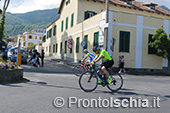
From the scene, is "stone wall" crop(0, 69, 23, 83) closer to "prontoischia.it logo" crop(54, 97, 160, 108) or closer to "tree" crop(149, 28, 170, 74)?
"prontoischia.it logo" crop(54, 97, 160, 108)

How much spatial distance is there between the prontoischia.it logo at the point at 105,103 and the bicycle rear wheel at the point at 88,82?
1.18 metres

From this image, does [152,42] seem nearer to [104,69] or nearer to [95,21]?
[95,21]

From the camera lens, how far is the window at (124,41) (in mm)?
20256

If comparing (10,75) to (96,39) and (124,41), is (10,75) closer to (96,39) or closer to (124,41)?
(96,39)

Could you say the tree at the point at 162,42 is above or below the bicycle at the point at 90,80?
above

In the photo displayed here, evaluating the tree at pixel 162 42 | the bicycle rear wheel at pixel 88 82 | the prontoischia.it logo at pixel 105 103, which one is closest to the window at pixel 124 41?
the tree at pixel 162 42

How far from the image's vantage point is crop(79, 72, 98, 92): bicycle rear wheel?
7.49 meters

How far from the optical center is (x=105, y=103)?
5844 millimetres

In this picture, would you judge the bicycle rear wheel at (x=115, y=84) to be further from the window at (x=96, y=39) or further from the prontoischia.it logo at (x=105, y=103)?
the window at (x=96, y=39)

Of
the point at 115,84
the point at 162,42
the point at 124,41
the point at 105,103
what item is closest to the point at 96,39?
the point at 124,41

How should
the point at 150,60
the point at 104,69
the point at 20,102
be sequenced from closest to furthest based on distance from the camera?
the point at 20,102 → the point at 104,69 → the point at 150,60

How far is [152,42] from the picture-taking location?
2081 centimetres

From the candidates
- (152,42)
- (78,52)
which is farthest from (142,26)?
(78,52)

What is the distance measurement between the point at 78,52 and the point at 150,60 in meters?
9.14
